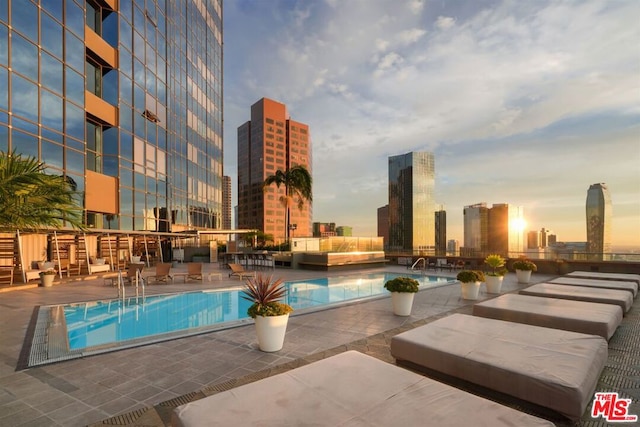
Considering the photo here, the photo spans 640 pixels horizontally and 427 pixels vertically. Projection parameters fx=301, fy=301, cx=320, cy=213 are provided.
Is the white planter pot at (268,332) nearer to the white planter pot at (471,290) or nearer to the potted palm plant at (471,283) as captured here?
the potted palm plant at (471,283)

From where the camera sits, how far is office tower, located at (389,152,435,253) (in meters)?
103

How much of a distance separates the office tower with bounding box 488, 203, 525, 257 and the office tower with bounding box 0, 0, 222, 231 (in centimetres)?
3155

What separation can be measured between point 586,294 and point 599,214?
165 feet

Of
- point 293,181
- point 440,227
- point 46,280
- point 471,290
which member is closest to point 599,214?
point 293,181

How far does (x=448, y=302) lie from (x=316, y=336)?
5.16m

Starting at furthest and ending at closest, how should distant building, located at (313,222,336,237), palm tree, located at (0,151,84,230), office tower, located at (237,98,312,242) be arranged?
distant building, located at (313,222,336,237), office tower, located at (237,98,312,242), palm tree, located at (0,151,84,230)

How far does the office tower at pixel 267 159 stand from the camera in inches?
4614

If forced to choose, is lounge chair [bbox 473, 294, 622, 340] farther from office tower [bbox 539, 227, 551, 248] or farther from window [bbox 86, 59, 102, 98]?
office tower [bbox 539, 227, 551, 248]

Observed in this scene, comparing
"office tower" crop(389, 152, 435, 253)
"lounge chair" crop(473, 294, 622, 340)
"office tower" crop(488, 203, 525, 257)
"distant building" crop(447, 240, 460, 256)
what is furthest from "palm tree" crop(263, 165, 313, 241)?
"office tower" crop(389, 152, 435, 253)

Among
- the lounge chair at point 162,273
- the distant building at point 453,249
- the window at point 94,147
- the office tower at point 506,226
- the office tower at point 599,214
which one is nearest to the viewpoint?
the lounge chair at point 162,273

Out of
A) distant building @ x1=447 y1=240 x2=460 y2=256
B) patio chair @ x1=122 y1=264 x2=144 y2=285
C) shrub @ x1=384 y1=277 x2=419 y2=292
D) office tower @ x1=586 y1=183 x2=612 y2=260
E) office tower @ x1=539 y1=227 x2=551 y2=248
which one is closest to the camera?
shrub @ x1=384 y1=277 x2=419 y2=292

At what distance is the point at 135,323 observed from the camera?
7750 millimetres

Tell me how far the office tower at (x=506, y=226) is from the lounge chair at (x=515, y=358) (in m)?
29.4

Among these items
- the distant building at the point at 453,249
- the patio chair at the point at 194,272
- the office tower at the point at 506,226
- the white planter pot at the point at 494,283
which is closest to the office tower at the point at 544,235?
the office tower at the point at 506,226
